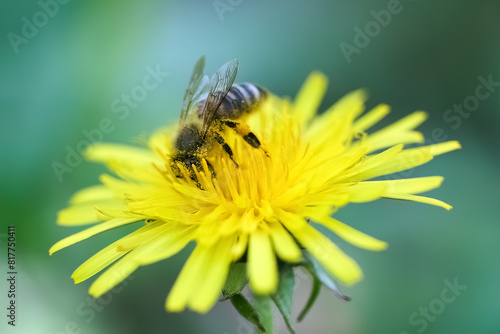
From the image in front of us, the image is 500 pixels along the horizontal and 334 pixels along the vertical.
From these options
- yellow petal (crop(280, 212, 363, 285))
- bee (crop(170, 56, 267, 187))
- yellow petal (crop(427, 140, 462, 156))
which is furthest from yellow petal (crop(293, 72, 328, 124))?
yellow petal (crop(280, 212, 363, 285))

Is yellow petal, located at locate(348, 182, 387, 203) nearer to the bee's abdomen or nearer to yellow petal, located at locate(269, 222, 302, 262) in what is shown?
yellow petal, located at locate(269, 222, 302, 262)

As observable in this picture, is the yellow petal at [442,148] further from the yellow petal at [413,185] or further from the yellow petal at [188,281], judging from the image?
the yellow petal at [188,281]

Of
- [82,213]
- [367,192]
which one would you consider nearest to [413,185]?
[367,192]

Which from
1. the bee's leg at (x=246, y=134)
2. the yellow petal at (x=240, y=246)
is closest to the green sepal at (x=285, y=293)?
the yellow petal at (x=240, y=246)

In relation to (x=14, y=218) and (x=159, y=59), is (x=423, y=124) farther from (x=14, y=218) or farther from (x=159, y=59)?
(x=14, y=218)

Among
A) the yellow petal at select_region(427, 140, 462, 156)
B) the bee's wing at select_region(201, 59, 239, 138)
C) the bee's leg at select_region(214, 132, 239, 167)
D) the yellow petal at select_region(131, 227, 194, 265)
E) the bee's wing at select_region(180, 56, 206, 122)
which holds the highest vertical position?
the bee's wing at select_region(180, 56, 206, 122)

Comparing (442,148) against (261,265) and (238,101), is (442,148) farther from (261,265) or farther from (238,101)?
(261,265)
